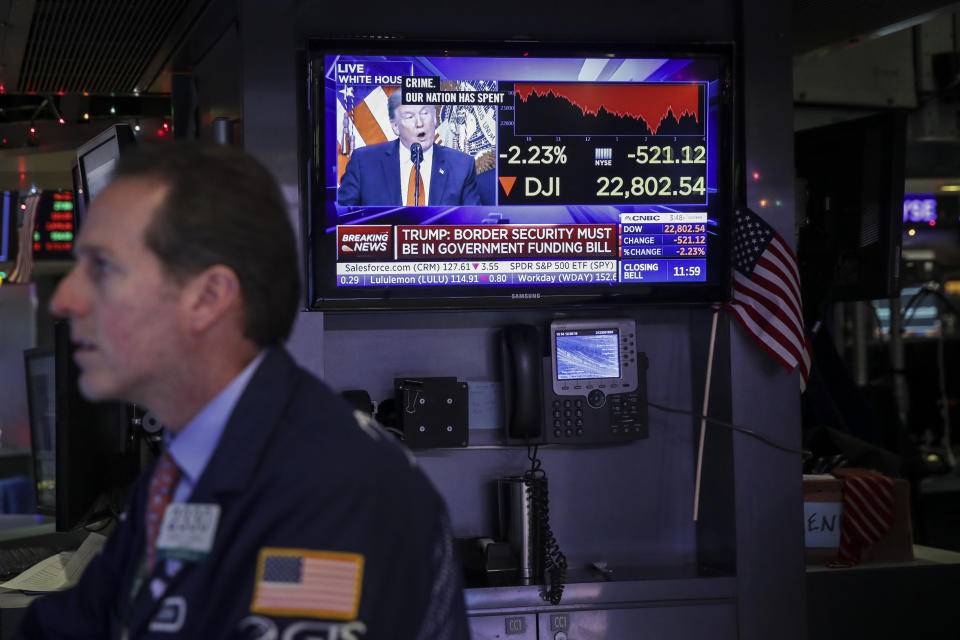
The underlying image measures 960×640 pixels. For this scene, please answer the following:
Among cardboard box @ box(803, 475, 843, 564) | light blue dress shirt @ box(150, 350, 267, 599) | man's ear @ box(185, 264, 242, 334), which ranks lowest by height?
cardboard box @ box(803, 475, 843, 564)

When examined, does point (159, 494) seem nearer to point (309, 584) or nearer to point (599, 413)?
point (309, 584)

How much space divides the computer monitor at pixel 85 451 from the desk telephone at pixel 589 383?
1.05m

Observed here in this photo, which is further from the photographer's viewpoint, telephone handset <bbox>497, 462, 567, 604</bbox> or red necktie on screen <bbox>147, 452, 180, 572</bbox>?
telephone handset <bbox>497, 462, 567, 604</bbox>

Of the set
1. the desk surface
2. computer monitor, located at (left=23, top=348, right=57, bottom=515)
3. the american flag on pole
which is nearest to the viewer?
the american flag on pole

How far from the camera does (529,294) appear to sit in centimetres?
299

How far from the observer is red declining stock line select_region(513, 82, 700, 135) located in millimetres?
2980

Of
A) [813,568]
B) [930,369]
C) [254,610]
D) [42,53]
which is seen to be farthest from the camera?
[930,369]

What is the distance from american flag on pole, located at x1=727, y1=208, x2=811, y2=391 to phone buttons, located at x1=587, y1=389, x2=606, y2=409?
0.45 meters

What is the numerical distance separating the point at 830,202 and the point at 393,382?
1704mm

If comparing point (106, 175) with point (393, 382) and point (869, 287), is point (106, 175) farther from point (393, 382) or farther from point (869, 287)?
point (869, 287)

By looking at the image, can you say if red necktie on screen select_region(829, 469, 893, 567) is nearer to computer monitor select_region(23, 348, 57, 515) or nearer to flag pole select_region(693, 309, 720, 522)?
flag pole select_region(693, 309, 720, 522)

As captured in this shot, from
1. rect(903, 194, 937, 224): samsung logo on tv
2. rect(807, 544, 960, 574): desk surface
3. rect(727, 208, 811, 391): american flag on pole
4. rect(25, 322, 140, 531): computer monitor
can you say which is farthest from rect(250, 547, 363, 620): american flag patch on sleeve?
rect(903, 194, 937, 224): samsung logo on tv

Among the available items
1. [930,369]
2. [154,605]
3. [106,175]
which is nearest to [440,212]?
[106,175]

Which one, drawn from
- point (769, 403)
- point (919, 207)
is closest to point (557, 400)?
point (769, 403)
